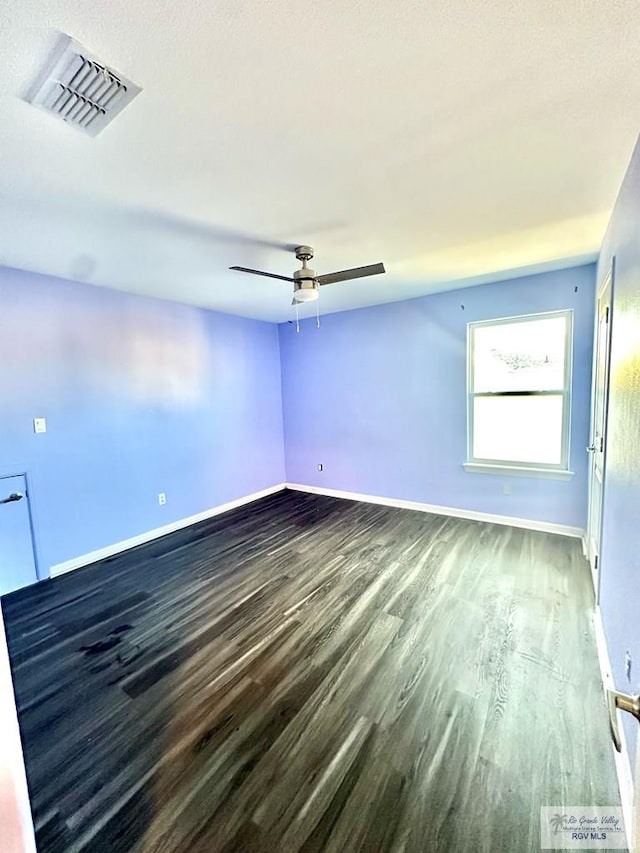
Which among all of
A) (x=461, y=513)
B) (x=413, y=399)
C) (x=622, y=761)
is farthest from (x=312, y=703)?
(x=413, y=399)

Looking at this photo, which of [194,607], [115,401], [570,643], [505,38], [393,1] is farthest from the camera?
[115,401]

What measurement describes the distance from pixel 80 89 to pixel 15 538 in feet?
10.1

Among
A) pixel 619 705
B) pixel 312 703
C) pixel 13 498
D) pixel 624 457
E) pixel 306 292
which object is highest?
pixel 306 292

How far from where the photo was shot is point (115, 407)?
3426 millimetres

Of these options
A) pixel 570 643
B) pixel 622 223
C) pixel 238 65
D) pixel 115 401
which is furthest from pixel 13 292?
pixel 570 643

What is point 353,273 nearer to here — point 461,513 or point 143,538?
point 461,513

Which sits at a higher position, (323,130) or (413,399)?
(323,130)

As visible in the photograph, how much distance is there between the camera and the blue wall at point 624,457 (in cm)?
130

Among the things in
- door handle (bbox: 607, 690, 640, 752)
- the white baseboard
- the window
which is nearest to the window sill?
the window

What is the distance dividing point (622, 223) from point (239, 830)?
3.07 meters

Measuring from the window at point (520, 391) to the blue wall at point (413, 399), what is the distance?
0.09 m

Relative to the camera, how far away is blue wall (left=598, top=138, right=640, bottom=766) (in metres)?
1.30

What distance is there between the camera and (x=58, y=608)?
2.57 metres

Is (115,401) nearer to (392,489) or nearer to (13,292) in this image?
(13,292)
